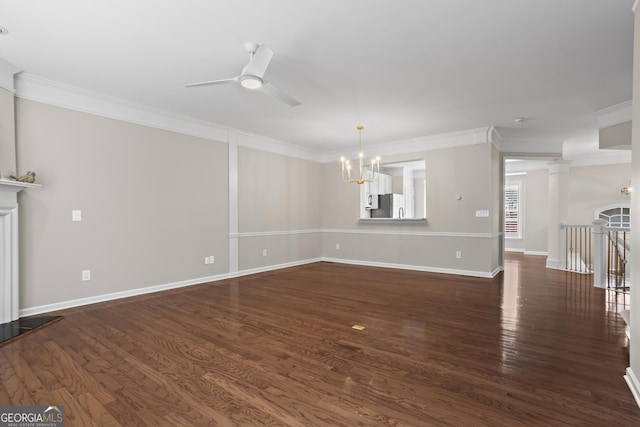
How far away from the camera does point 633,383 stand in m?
1.98

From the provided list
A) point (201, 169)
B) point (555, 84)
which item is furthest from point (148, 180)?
point (555, 84)

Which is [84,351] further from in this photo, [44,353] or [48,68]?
[48,68]

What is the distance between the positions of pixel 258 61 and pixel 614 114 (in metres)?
5.31

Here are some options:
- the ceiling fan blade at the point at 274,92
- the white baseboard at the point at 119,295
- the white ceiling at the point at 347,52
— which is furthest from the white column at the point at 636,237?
the white baseboard at the point at 119,295

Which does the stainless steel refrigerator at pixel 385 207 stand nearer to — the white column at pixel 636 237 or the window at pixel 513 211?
the window at pixel 513 211

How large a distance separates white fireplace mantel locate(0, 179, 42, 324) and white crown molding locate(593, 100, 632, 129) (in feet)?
25.0

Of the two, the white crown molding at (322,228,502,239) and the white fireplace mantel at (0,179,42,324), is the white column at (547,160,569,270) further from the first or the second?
the white fireplace mantel at (0,179,42,324)

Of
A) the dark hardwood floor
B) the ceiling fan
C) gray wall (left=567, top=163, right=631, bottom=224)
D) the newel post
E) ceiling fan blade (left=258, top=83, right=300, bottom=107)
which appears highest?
the ceiling fan

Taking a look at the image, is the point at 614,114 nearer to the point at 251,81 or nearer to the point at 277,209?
the point at 251,81

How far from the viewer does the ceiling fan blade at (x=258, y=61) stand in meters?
2.71

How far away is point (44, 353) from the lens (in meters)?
2.54

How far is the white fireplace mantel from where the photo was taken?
3197 millimetres

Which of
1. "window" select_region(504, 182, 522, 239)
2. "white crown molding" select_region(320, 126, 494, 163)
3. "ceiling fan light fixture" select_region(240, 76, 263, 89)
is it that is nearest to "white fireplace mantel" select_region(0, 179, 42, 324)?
"ceiling fan light fixture" select_region(240, 76, 263, 89)

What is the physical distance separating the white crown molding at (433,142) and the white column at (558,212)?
2612 millimetres
